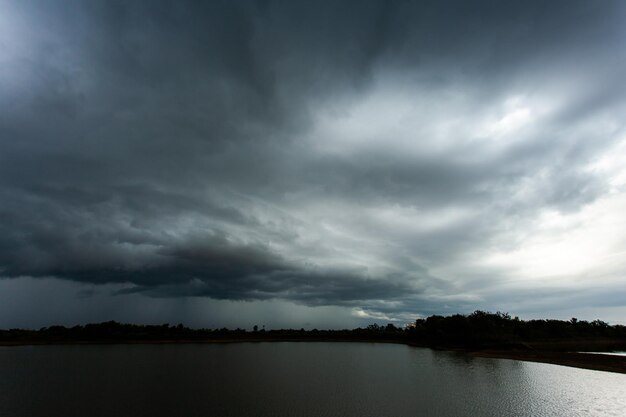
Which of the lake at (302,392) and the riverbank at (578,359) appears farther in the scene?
the riverbank at (578,359)

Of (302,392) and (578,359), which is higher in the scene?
(578,359)

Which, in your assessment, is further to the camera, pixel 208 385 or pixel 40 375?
pixel 40 375

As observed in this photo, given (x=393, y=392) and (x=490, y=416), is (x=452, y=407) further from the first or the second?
(x=393, y=392)

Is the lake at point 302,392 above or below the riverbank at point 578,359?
below

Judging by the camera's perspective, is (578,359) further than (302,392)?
Yes

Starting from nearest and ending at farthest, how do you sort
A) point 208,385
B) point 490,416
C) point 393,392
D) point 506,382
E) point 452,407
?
point 490,416 → point 452,407 → point 393,392 → point 208,385 → point 506,382

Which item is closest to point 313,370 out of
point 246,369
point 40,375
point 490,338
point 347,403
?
point 246,369

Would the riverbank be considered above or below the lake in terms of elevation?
above

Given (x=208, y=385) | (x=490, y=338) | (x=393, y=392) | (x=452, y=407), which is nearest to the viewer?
(x=452, y=407)

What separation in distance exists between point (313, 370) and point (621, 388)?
188ft

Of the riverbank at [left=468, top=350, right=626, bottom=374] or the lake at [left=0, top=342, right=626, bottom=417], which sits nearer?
the lake at [left=0, top=342, right=626, bottom=417]

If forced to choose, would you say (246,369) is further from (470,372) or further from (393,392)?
(470,372)

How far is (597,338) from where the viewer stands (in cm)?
19988

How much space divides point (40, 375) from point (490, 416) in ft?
270
